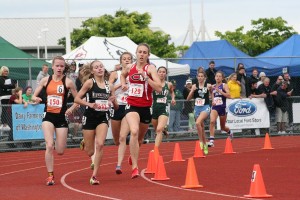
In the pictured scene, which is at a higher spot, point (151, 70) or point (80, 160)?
point (151, 70)

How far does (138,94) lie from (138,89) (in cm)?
9

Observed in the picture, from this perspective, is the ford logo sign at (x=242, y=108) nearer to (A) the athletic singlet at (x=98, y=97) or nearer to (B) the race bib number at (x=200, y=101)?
(B) the race bib number at (x=200, y=101)

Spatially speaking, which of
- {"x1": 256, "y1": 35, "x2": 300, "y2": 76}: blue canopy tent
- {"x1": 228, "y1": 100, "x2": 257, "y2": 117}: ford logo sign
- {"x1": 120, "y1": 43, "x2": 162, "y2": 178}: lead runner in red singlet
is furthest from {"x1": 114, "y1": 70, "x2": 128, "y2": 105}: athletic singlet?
{"x1": 256, "y1": 35, "x2": 300, "y2": 76}: blue canopy tent

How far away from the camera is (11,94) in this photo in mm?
27734

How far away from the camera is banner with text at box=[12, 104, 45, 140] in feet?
89.9

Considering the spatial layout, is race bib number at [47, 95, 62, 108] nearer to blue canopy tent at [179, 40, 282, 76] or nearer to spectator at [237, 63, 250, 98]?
spectator at [237, 63, 250, 98]

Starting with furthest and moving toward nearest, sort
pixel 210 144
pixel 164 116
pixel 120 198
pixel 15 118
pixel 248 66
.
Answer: pixel 248 66 → pixel 15 118 → pixel 210 144 → pixel 164 116 → pixel 120 198

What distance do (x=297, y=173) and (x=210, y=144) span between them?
327 inches

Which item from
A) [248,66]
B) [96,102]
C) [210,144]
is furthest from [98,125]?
[248,66]

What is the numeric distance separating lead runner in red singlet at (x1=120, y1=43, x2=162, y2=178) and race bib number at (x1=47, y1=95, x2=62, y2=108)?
1270mm

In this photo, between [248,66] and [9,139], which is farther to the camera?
[248,66]

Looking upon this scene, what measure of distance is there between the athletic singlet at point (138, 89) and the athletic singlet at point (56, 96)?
119 centimetres

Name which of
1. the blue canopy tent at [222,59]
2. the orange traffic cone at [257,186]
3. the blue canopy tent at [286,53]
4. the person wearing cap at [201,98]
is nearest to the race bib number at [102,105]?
the orange traffic cone at [257,186]

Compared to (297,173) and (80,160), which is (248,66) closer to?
(80,160)
